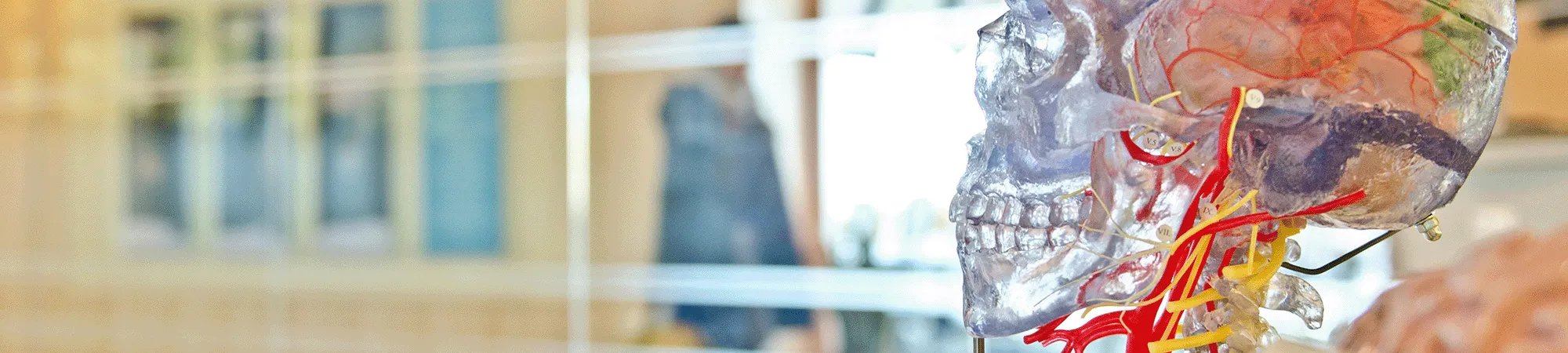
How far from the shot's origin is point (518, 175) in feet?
6.99

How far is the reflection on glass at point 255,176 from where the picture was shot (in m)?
2.52

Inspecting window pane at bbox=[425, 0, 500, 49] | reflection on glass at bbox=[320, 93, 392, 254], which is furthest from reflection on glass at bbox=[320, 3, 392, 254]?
window pane at bbox=[425, 0, 500, 49]

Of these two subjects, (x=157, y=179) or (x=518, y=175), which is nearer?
(x=518, y=175)

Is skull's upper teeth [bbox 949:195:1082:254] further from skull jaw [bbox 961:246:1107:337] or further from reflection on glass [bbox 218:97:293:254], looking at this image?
reflection on glass [bbox 218:97:293:254]

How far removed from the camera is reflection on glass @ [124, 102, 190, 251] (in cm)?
271

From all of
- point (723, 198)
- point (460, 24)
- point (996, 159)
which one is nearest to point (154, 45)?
point (460, 24)

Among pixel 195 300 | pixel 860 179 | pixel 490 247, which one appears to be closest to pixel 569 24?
pixel 490 247

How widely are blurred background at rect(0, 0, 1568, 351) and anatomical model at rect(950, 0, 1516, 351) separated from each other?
2.61 feet

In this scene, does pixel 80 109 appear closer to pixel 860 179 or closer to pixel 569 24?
pixel 569 24

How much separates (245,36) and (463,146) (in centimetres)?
72

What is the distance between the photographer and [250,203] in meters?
2.60

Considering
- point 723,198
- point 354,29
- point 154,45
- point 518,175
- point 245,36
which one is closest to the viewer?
point 723,198

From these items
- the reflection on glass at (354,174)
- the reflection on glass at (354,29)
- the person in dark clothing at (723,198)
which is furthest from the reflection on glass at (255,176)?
the person in dark clothing at (723,198)

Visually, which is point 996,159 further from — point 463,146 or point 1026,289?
point 463,146
